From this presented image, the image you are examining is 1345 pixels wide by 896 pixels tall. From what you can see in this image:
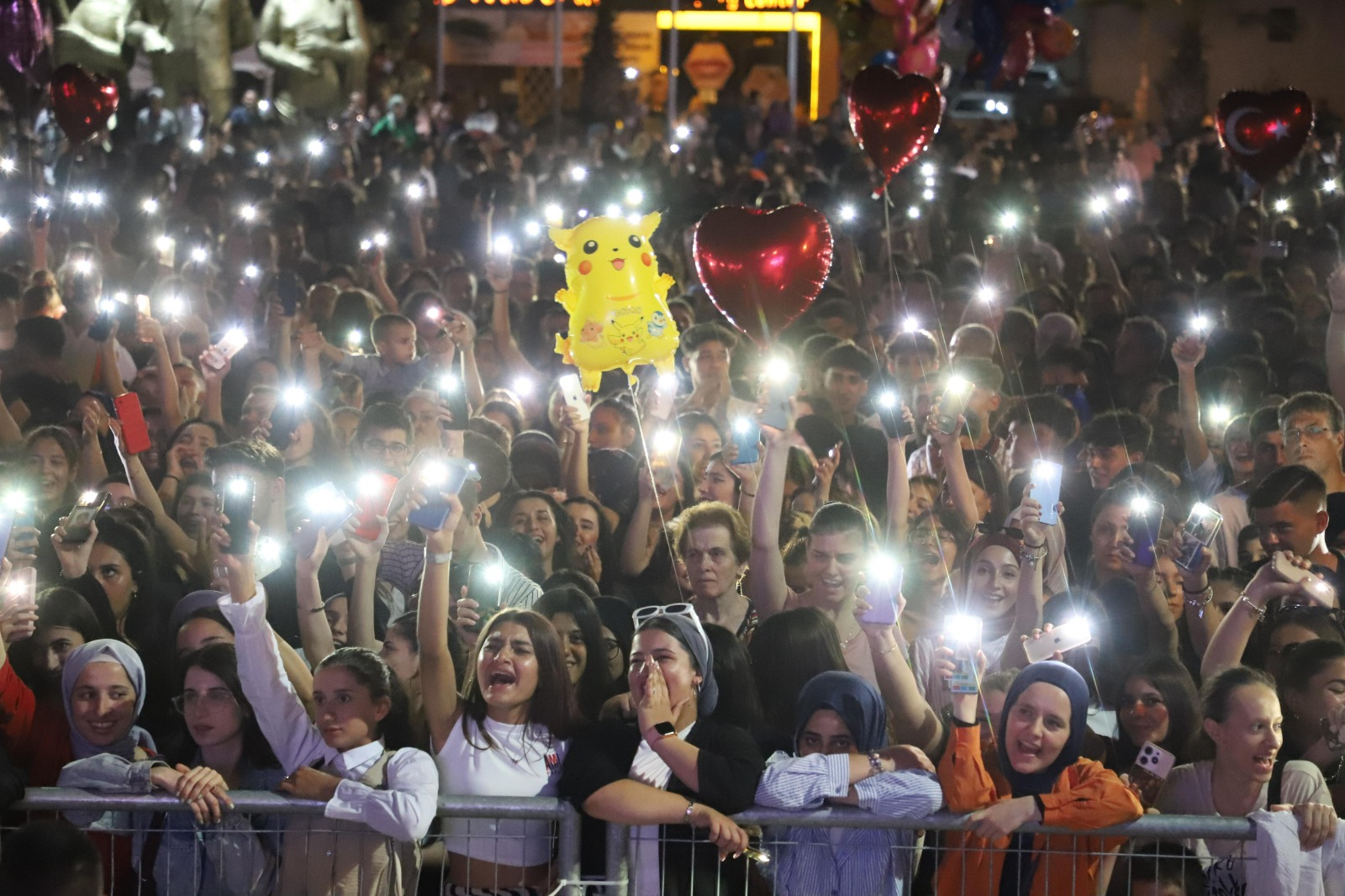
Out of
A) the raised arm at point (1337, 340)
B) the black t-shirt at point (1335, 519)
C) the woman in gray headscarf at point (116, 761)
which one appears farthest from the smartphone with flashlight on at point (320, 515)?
the raised arm at point (1337, 340)

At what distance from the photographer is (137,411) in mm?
6379

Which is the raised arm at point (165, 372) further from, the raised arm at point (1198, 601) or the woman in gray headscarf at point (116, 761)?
the raised arm at point (1198, 601)

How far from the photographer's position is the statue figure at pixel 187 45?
2106cm

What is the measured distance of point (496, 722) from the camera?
4570 mm

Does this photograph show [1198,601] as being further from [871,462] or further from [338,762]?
[338,762]

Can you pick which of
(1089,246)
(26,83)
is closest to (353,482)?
(1089,246)

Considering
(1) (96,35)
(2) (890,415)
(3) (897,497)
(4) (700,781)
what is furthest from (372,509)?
(1) (96,35)

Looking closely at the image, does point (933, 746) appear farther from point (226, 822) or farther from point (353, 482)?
point (353, 482)

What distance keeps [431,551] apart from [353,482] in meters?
2.08

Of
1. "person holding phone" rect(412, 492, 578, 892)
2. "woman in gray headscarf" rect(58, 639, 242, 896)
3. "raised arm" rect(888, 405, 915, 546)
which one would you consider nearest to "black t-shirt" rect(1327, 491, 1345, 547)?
"raised arm" rect(888, 405, 915, 546)

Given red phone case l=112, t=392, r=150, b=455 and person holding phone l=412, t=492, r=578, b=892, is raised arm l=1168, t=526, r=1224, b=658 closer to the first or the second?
person holding phone l=412, t=492, r=578, b=892

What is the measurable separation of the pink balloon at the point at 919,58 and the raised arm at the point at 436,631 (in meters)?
12.1

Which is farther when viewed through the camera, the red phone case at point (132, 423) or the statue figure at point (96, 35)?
the statue figure at point (96, 35)

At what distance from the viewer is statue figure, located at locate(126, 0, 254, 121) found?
829 inches
